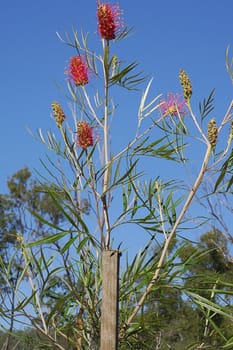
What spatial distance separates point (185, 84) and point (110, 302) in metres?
0.51

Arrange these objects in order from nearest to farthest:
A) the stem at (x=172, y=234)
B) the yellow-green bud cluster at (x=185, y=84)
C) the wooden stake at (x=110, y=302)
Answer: the wooden stake at (x=110, y=302) → the stem at (x=172, y=234) → the yellow-green bud cluster at (x=185, y=84)

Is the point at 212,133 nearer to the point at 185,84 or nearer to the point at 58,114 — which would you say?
the point at 185,84

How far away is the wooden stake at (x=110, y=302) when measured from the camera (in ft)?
3.71

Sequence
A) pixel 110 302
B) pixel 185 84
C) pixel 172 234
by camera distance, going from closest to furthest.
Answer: pixel 110 302 < pixel 172 234 < pixel 185 84

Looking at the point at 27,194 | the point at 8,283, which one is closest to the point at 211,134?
the point at 8,283

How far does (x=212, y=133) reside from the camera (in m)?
1.32

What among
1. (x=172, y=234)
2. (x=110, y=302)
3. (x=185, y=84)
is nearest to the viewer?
(x=110, y=302)

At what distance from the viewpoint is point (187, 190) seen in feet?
4.43

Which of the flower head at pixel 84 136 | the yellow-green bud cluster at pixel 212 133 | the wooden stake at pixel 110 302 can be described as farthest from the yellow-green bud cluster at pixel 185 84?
the wooden stake at pixel 110 302

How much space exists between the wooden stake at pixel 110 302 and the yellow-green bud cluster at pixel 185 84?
415 mm

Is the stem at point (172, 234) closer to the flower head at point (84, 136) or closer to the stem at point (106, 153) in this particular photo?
the stem at point (106, 153)

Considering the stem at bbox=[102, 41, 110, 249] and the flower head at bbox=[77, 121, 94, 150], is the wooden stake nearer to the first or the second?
the stem at bbox=[102, 41, 110, 249]

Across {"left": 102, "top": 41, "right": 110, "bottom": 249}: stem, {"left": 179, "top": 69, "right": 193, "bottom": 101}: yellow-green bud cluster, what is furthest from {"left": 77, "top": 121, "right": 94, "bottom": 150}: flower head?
{"left": 179, "top": 69, "right": 193, "bottom": 101}: yellow-green bud cluster

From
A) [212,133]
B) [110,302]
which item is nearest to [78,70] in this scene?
[212,133]
